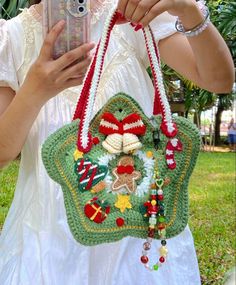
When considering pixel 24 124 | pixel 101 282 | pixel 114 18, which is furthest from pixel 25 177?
pixel 114 18

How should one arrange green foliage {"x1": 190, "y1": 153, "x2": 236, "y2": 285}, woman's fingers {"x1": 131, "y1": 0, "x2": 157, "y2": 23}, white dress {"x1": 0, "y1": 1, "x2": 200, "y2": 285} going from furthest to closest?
green foliage {"x1": 190, "y1": 153, "x2": 236, "y2": 285}, white dress {"x1": 0, "y1": 1, "x2": 200, "y2": 285}, woman's fingers {"x1": 131, "y1": 0, "x2": 157, "y2": 23}

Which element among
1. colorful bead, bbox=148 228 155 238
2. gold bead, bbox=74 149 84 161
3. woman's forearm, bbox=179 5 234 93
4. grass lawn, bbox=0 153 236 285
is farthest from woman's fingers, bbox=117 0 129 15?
grass lawn, bbox=0 153 236 285

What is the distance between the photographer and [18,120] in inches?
33.5

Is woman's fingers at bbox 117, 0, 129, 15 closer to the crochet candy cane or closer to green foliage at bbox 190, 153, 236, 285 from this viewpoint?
the crochet candy cane

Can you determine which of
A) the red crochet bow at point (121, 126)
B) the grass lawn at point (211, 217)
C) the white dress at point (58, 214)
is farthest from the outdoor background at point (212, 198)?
the red crochet bow at point (121, 126)

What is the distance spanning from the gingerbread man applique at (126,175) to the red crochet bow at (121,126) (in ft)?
0.14

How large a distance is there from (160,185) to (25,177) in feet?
0.99

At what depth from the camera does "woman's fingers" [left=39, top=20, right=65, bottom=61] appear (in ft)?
2.59

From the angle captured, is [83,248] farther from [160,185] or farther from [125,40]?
[125,40]

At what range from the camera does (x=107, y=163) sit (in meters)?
0.78

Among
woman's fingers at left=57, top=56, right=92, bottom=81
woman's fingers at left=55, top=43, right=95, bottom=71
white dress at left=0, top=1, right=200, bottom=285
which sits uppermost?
woman's fingers at left=55, top=43, right=95, bottom=71

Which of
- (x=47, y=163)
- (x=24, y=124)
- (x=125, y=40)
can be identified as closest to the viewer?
(x=47, y=163)

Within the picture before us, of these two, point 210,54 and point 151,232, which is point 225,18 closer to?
point 210,54

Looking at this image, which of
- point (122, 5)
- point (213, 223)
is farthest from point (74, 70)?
point (213, 223)
